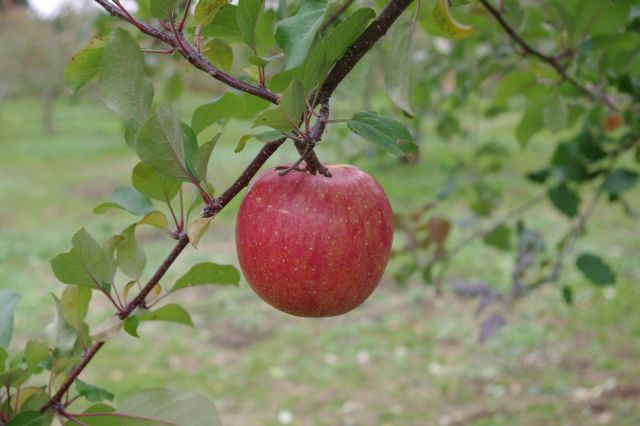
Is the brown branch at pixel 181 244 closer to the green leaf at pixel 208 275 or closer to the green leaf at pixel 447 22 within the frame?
the green leaf at pixel 208 275

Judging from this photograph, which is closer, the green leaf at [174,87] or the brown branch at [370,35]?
the brown branch at [370,35]

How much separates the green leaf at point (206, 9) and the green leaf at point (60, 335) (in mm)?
370

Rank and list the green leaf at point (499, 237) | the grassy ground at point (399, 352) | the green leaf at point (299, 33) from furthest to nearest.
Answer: the grassy ground at point (399, 352)
the green leaf at point (499, 237)
the green leaf at point (299, 33)

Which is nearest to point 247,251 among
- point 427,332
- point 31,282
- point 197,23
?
point 197,23

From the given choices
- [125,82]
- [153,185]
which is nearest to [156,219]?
[153,185]

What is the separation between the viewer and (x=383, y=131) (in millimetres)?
585

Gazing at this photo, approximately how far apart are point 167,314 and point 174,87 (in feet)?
3.18

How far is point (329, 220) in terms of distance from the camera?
0.62 m

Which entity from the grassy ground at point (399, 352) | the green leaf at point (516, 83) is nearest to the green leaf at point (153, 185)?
the green leaf at point (516, 83)

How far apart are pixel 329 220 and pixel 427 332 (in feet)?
10.2

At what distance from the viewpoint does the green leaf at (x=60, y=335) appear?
80cm

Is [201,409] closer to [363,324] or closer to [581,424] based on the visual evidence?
[581,424]

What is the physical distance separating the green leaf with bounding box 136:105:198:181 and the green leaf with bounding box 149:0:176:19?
84 mm

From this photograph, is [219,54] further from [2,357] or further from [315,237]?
[2,357]
